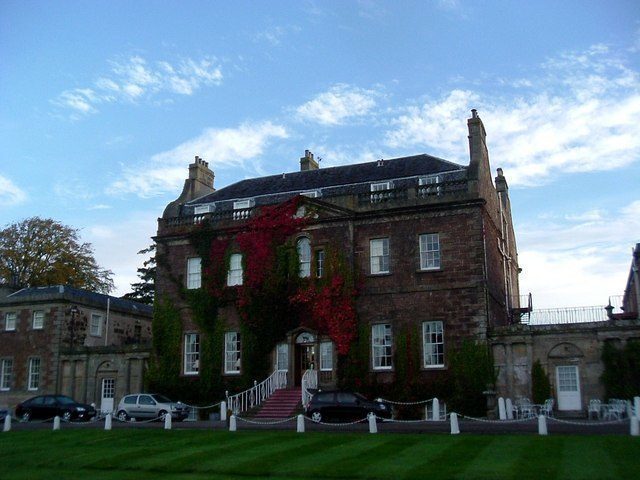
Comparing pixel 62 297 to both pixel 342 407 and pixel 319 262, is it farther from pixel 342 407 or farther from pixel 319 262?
pixel 342 407

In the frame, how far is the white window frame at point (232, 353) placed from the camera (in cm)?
3462

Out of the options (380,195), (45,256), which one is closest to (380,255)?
(380,195)

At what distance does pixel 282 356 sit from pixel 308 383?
2513 millimetres

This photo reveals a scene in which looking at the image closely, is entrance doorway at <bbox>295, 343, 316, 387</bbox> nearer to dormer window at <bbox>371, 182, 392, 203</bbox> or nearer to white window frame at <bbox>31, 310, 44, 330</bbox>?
dormer window at <bbox>371, 182, 392, 203</bbox>

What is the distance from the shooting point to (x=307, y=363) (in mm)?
33531

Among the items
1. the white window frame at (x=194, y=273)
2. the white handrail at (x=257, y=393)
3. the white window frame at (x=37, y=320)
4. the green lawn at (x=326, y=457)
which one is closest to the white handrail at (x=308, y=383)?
the white handrail at (x=257, y=393)

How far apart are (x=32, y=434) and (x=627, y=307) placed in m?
36.9

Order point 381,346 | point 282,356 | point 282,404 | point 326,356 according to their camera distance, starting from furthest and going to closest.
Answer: point 282,356 < point 326,356 < point 381,346 < point 282,404

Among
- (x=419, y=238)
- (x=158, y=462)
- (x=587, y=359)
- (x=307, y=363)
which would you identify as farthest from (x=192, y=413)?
(x=587, y=359)

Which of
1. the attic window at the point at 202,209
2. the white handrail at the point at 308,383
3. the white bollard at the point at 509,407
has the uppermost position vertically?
the attic window at the point at 202,209

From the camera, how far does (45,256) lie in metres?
56.9

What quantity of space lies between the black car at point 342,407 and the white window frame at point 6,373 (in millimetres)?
22588

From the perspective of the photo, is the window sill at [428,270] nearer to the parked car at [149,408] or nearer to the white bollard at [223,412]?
the white bollard at [223,412]

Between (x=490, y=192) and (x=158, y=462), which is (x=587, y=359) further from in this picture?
(x=158, y=462)
